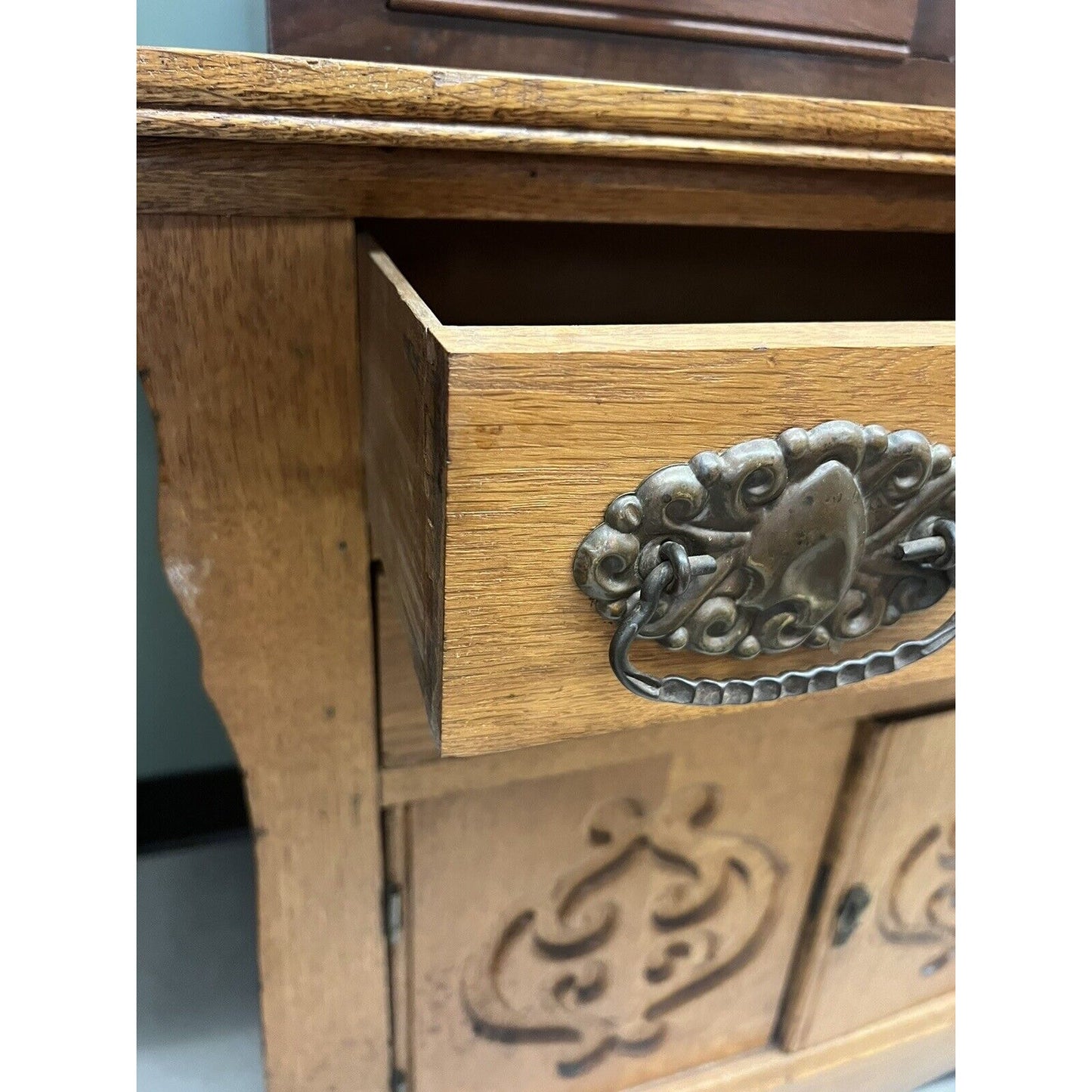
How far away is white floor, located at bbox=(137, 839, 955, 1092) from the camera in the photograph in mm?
647

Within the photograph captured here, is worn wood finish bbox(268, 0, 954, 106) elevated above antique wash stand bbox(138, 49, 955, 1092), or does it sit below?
above

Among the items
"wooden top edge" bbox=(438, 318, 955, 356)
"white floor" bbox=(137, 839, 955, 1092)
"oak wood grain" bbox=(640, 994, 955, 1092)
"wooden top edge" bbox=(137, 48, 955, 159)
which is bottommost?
"oak wood grain" bbox=(640, 994, 955, 1092)

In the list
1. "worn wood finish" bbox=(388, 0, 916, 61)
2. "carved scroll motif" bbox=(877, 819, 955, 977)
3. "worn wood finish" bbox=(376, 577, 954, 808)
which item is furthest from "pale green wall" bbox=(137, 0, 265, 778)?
"carved scroll motif" bbox=(877, 819, 955, 977)

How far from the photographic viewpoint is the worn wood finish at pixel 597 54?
1.30 feet

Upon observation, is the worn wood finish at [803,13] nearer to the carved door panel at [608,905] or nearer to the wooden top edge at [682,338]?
the wooden top edge at [682,338]

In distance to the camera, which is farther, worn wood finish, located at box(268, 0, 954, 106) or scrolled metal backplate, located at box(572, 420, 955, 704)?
worn wood finish, located at box(268, 0, 954, 106)

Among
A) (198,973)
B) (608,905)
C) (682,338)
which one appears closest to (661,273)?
(682,338)

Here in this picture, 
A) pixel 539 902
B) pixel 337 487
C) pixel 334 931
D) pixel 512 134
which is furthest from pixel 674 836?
pixel 512 134

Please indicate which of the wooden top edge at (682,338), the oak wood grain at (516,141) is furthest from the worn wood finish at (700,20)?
the wooden top edge at (682,338)

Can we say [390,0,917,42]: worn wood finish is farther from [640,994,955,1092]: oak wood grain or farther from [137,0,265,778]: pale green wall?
[640,994,955,1092]: oak wood grain

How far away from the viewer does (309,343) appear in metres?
0.41

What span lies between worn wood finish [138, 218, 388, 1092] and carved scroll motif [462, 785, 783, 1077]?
9 centimetres

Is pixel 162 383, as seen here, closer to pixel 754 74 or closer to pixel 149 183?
pixel 149 183

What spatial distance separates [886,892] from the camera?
0.66 meters
